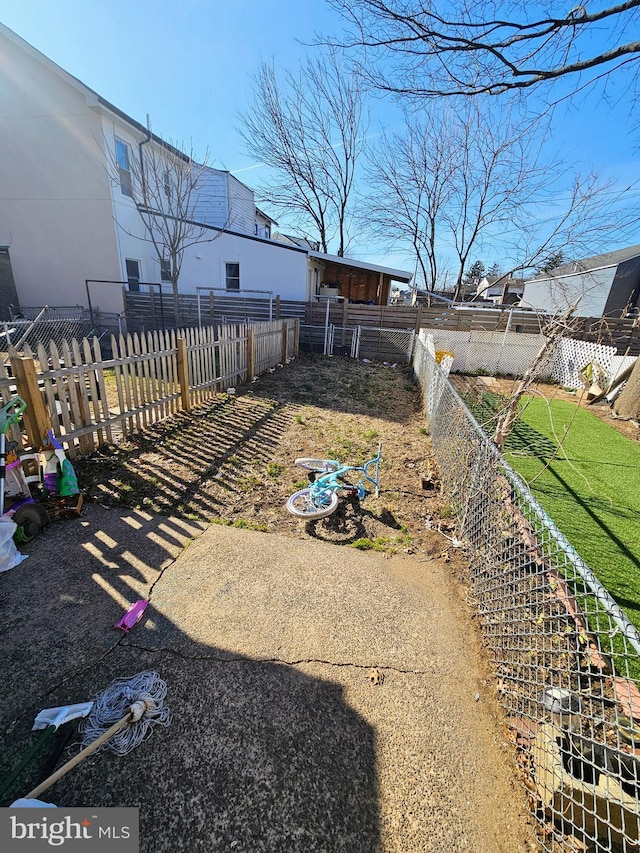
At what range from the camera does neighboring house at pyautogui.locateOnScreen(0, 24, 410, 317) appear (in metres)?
12.7

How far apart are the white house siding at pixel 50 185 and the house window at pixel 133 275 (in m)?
0.93

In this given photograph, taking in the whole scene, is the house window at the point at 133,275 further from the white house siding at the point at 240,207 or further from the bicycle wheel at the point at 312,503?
the bicycle wheel at the point at 312,503

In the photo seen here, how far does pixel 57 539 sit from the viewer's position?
3.34m

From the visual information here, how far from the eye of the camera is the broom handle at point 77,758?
1545 mm

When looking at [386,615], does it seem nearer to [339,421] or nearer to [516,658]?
[516,658]

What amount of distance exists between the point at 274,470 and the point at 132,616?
101 inches

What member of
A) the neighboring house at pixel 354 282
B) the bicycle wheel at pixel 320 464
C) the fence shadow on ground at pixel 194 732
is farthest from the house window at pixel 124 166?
the fence shadow on ground at pixel 194 732

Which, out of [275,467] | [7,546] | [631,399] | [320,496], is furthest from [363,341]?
[7,546]

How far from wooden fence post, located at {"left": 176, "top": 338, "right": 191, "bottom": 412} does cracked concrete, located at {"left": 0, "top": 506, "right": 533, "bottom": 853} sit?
11.9 ft

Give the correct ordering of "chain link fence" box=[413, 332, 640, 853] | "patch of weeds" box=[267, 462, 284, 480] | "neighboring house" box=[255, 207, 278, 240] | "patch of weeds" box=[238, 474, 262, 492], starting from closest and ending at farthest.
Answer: "chain link fence" box=[413, 332, 640, 853]
"patch of weeds" box=[238, 474, 262, 492]
"patch of weeds" box=[267, 462, 284, 480]
"neighboring house" box=[255, 207, 278, 240]

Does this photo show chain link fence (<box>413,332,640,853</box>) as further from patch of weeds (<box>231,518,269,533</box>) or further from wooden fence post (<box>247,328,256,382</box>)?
wooden fence post (<box>247,328,256,382</box>)

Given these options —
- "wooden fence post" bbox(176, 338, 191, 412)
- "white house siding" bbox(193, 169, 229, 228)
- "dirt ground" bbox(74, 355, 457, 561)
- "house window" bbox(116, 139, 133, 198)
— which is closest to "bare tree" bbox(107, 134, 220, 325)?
"house window" bbox(116, 139, 133, 198)

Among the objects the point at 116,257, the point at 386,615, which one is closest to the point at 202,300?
the point at 116,257

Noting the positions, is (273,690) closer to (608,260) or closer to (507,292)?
(608,260)
